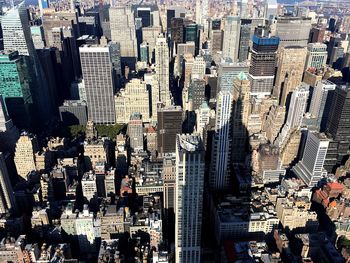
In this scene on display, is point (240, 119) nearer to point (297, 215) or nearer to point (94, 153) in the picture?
point (297, 215)

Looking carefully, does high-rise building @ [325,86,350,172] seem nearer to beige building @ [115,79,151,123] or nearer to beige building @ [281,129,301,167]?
beige building @ [281,129,301,167]

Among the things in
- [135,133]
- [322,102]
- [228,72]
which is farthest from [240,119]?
[322,102]

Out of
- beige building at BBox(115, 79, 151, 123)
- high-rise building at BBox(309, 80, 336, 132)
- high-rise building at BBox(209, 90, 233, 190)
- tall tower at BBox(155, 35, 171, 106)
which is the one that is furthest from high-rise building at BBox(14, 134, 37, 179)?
high-rise building at BBox(309, 80, 336, 132)

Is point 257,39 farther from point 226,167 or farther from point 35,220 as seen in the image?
point 35,220

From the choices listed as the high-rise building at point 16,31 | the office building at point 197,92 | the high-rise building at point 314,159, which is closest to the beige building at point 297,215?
the high-rise building at point 314,159

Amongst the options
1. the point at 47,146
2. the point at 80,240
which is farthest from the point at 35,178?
the point at 80,240

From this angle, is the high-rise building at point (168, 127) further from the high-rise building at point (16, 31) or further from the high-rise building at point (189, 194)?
the high-rise building at point (16, 31)

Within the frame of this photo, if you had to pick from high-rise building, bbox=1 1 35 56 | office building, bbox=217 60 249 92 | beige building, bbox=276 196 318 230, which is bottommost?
beige building, bbox=276 196 318 230
